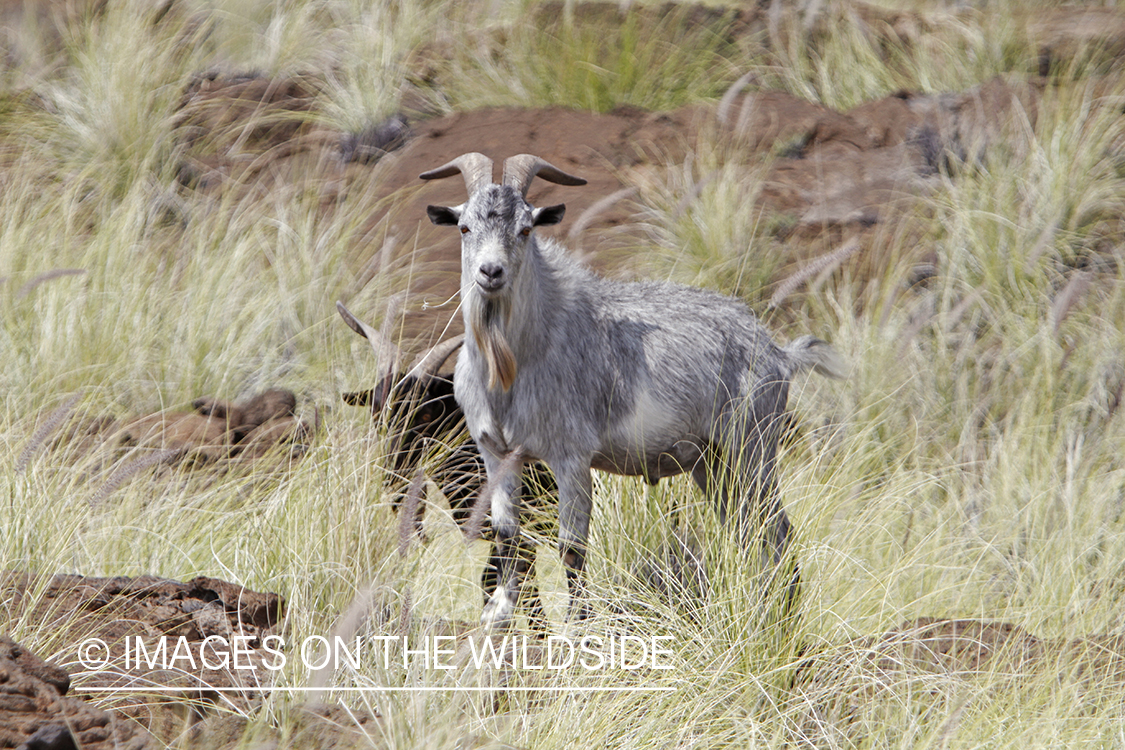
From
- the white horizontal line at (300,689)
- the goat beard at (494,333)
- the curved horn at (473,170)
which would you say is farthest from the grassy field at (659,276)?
the curved horn at (473,170)

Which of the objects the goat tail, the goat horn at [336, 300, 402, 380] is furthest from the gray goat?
the goat horn at [336, 300, 402, 380]

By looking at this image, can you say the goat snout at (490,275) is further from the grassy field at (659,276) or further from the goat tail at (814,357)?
the goat tail at (814,357)

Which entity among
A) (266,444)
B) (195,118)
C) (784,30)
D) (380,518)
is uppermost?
(784,30)

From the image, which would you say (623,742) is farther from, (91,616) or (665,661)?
(91,616)

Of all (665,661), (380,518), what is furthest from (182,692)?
(665,661)

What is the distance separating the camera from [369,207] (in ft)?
33.7

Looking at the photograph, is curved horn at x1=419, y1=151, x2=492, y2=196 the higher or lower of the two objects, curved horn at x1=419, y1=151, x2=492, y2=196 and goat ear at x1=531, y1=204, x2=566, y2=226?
the higher

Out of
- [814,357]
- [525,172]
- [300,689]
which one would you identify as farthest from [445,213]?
[300,689]

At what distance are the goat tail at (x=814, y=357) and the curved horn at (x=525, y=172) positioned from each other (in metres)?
1.61

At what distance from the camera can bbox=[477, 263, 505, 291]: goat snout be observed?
4.63 metres

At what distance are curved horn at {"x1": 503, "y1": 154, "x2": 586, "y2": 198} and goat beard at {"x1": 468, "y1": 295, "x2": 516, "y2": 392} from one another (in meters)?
0.51

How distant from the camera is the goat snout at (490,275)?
182 inches

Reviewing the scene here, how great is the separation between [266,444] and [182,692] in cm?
365

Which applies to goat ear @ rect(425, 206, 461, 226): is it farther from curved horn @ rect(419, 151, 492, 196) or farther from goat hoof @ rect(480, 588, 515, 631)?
goat hoof @ rect(480, 588, 515, 631)
